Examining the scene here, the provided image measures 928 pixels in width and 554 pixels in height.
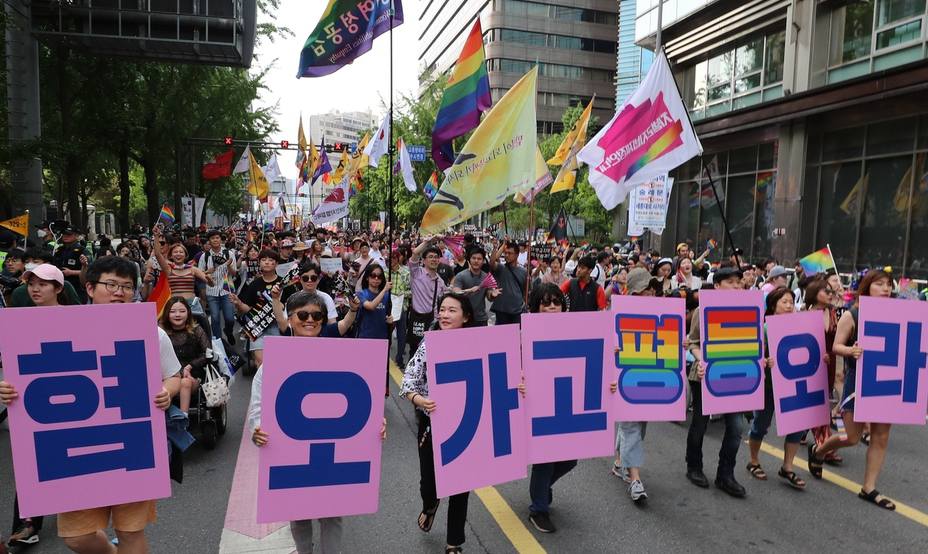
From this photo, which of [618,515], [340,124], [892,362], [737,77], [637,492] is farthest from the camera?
[340,124]

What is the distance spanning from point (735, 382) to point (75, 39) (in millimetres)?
19154

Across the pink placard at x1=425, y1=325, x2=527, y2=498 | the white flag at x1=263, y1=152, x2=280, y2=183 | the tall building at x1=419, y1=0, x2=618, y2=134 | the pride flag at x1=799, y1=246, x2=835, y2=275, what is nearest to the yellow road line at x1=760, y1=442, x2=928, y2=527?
the pink placard at x1=425, y1=325, x2=527, y2=498

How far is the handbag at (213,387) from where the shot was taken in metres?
5.26

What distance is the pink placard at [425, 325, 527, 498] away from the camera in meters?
3.42

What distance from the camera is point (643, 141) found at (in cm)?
654

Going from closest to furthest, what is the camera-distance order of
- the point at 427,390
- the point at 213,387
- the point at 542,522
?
the point at 427,390 < the point at 542,522 < the point at 213,387

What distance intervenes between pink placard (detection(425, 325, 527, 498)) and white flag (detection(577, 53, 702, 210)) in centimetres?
328

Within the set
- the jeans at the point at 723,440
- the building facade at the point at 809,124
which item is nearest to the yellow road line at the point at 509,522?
the jeans at the point at 723,440

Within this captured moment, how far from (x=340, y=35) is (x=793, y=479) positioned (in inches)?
Result: 254

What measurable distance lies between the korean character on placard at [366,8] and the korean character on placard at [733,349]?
5.04 meters

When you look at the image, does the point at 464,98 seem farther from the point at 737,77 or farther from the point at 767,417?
the point at 737,77

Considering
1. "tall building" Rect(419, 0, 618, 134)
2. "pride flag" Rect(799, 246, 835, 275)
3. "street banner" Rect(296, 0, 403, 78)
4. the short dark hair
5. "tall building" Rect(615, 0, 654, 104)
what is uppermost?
"tall building" Rect(419, 0, 618, 134)

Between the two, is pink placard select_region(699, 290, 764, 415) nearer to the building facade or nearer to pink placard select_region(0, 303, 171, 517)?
pink placard select_region(0, 303, 171, 517)

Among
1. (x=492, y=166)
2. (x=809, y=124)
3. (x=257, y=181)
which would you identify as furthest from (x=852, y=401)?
(x=257, y=181)
